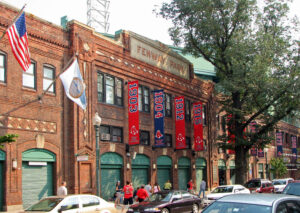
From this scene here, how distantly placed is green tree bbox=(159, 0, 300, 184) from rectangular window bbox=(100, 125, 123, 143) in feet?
31.8

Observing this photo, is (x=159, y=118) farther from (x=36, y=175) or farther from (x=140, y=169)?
(x=36, y=175)

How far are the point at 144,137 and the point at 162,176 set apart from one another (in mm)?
3970

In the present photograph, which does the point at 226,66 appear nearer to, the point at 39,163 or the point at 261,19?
the point at 261,19

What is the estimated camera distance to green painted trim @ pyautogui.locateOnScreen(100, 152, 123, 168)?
82.2 ft

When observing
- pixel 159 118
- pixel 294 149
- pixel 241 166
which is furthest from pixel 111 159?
pixel 294 149

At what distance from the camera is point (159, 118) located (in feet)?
95.5

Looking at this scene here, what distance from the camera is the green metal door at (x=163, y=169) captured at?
30.8 meters

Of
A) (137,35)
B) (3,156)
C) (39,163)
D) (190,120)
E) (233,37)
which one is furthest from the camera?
(190,120)

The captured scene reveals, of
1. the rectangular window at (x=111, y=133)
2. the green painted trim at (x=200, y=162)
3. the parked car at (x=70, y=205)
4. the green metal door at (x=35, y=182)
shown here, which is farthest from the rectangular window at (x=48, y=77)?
the green painted trim at (x=200, y=162)

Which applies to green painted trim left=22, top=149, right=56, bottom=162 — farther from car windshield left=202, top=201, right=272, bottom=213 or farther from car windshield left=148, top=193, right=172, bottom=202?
car windshield left=202, top=201, right=272, bottom=213

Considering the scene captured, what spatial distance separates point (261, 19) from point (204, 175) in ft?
49.1

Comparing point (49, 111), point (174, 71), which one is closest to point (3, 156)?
point (49, 111)

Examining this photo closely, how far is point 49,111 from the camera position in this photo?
21.9 meters

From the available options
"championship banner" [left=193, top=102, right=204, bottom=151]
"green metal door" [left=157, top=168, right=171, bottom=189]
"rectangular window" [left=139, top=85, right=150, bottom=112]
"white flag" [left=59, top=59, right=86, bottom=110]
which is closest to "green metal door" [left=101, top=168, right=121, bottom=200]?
"green metal door" [left=157, top=168, right=171, bottom=189]
